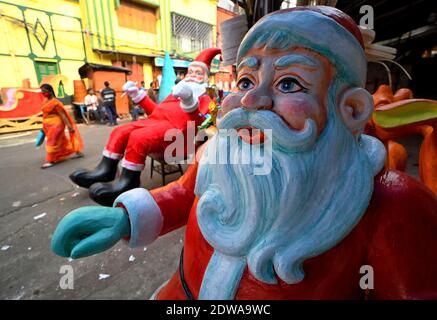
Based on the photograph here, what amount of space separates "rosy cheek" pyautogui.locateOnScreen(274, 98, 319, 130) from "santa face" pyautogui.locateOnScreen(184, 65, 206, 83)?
2.16 m

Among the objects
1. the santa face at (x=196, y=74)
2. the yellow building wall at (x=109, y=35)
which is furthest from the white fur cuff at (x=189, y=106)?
the yellow building wall at (x=109, y=35)

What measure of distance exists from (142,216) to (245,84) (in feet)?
1.80

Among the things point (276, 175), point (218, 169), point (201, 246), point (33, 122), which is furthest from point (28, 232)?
point (33, 122)

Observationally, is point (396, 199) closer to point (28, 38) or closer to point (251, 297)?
point (251, 297)

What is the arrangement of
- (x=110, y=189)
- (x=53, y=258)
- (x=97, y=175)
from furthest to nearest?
(x=97, y=175) → (x=110, y=189) → (x=53, y=258)

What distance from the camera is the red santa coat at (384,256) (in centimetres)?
60

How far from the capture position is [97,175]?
253cm

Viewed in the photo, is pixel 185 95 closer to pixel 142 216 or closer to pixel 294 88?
pixel 142 216

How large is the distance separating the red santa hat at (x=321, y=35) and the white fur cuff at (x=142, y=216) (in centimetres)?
62

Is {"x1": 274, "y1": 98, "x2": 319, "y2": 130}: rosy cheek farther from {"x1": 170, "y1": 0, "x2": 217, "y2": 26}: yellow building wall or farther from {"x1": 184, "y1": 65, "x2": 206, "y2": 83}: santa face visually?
{"x1": 170, "y1": 0, "x2": 217, "y2": 26}: yellow building wall

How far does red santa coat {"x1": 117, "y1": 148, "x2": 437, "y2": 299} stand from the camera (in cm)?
60

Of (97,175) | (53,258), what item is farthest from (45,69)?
(53,258)

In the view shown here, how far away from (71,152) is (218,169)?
15.5ft
